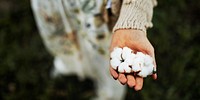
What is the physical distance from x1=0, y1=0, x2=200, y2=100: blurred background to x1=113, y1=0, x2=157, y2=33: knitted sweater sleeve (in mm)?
730

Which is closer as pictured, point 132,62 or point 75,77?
point 132,62

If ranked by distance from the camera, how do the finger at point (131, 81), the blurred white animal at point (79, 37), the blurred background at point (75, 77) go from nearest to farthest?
the finger at point (131, 81) < the blurred white animal at point (79, 37) < the blurred background at point (75, 77)

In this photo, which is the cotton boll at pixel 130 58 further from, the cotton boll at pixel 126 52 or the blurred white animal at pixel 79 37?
the blurred white animal at pixel 79 37

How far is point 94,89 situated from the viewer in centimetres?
165

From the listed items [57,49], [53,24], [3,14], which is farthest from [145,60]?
[3,14]

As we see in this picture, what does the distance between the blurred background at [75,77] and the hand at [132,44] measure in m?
0.77

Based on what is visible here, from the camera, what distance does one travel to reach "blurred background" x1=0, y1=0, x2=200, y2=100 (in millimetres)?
1595

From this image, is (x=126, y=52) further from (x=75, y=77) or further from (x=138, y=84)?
(x=75, y=77)

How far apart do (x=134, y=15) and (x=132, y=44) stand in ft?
0.24

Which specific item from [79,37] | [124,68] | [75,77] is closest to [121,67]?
[124,68]

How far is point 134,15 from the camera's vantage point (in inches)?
33.2

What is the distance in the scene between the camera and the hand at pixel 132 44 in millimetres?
793

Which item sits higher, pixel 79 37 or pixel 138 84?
pixel 79 37

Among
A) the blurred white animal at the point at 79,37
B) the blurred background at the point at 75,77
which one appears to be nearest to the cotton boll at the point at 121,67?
the blurred white animal at the point at 79,37
